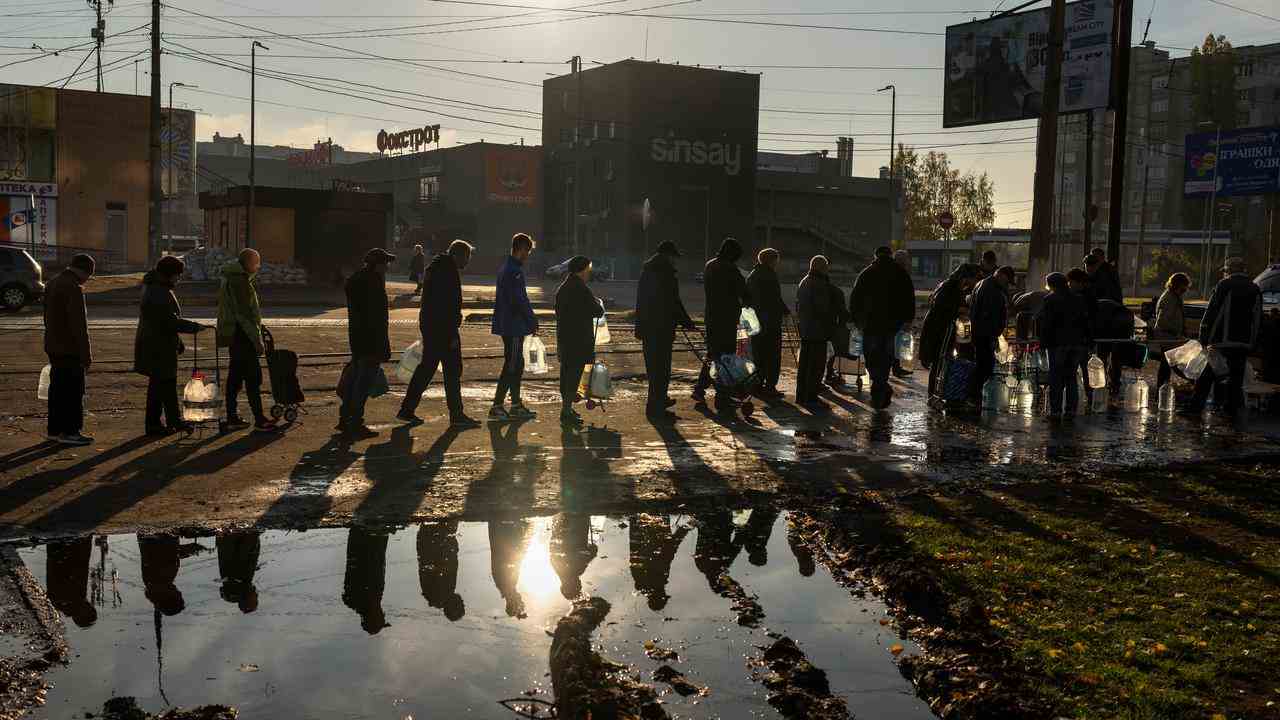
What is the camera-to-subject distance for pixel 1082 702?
4.61m

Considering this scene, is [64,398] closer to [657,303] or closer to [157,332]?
[157,332]

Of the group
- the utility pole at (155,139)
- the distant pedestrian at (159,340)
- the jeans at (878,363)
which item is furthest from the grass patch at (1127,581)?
the utility pole at (155,139)

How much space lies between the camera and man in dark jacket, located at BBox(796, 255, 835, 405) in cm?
1398

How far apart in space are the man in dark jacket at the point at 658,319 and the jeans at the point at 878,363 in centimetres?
227

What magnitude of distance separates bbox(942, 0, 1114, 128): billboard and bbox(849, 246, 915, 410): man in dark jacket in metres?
12.2

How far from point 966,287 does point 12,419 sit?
33.4 feet

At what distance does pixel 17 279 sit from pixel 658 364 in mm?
21937

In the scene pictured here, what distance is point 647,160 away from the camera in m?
79.3

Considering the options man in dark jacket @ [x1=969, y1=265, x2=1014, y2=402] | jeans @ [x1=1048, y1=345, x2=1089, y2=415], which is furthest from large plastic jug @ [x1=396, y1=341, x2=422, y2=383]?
jeans @ [x1=1048, y1=345, x2=1089, y2=415]

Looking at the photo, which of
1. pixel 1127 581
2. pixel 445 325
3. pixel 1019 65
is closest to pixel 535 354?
pixel 445 325

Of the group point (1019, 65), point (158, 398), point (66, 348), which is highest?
point (1019, 65)

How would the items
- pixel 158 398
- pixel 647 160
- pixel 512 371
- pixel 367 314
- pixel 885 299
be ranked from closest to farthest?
pixel 158 398, pixel 367 314, pixel 512 371, pixel 885 299, pixel 647 160

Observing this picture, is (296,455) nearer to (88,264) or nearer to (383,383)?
(383,383)

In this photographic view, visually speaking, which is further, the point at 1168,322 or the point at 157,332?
the point at 1168,322
